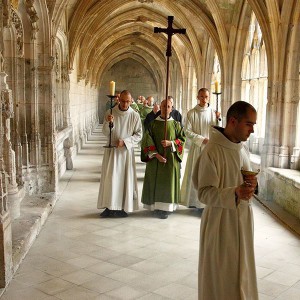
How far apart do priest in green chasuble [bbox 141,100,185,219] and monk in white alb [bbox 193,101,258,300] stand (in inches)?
134

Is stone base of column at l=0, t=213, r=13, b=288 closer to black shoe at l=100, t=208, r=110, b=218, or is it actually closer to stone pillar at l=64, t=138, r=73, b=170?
black shoe at l=100, t=208, r=110, b=218

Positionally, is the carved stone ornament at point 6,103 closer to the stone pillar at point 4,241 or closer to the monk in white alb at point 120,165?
the stone pillar at point 4,241

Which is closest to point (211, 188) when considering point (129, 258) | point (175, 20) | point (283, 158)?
point (129, 258)

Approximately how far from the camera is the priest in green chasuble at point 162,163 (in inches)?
243

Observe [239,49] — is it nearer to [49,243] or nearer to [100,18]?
[100,18]

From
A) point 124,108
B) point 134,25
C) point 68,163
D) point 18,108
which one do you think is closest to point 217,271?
point 124,108

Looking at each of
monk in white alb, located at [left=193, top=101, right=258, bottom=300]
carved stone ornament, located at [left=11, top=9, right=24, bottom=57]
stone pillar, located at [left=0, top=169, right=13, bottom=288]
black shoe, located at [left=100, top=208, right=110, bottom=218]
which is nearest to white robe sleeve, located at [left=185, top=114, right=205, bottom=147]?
black shoe, located at [left=100, top=208, right=110, bottom=218]

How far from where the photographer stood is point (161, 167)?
6211 millimetres

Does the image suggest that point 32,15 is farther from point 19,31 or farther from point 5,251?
point 5,251

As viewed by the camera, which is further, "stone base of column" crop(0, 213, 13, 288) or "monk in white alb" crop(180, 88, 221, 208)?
"monk in white alb" crop(180, 88, 221, 208)

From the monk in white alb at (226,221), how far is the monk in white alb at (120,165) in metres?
3.45

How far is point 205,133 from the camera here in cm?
656

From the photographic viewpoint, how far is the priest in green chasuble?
20.2 feet

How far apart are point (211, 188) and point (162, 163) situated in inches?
142
